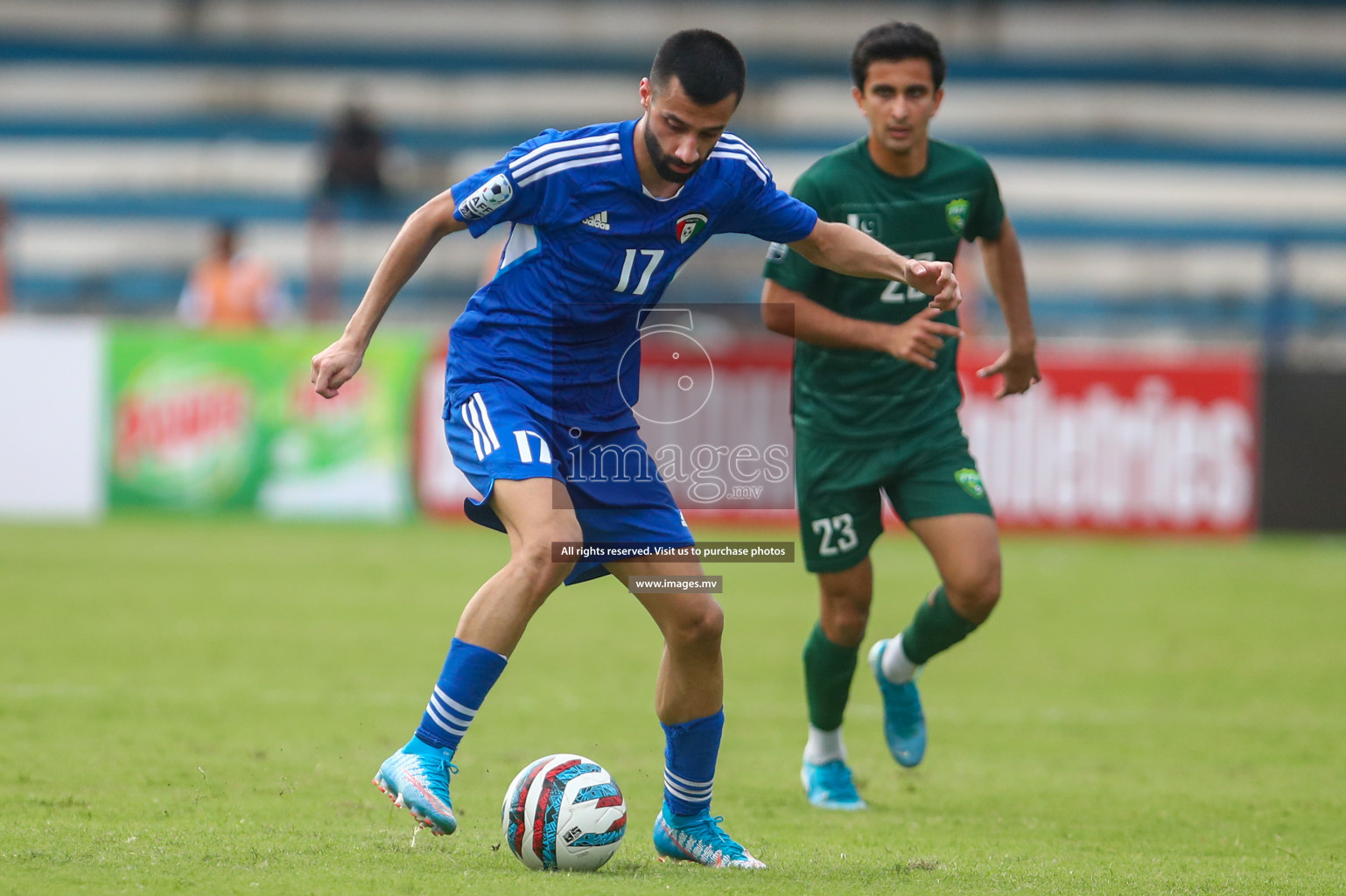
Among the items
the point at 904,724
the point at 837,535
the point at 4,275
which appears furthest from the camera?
the point at 4,275

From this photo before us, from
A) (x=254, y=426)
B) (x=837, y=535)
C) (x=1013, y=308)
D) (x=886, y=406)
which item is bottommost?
(x=254, y=426)

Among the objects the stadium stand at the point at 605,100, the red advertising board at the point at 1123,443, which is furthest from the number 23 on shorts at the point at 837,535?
the stadium stand at the point at 605,100

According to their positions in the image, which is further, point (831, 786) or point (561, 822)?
point (831, 786)

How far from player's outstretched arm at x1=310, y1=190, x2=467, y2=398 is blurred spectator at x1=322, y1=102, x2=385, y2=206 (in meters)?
14.6

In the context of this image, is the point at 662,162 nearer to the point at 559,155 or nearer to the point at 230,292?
the point at 559,155

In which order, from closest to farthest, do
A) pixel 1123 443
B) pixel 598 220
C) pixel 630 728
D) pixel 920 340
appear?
pixel 598 220, pixel 920 340, pixel 630 728, pixel 1123 443

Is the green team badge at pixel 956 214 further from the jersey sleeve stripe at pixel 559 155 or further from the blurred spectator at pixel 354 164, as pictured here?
the blurred spectator at pixel 354 164

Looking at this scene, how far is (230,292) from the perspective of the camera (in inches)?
623

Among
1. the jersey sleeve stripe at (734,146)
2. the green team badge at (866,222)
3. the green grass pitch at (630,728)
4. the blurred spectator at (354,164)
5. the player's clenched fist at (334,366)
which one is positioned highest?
the blurred spectator at (354,164)

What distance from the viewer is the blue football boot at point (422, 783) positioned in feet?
13.3

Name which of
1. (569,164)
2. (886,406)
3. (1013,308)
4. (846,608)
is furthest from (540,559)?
(1013,308)

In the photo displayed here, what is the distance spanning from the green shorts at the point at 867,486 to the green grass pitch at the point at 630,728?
909mm

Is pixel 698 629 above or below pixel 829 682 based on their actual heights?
above

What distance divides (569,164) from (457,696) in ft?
4.77
